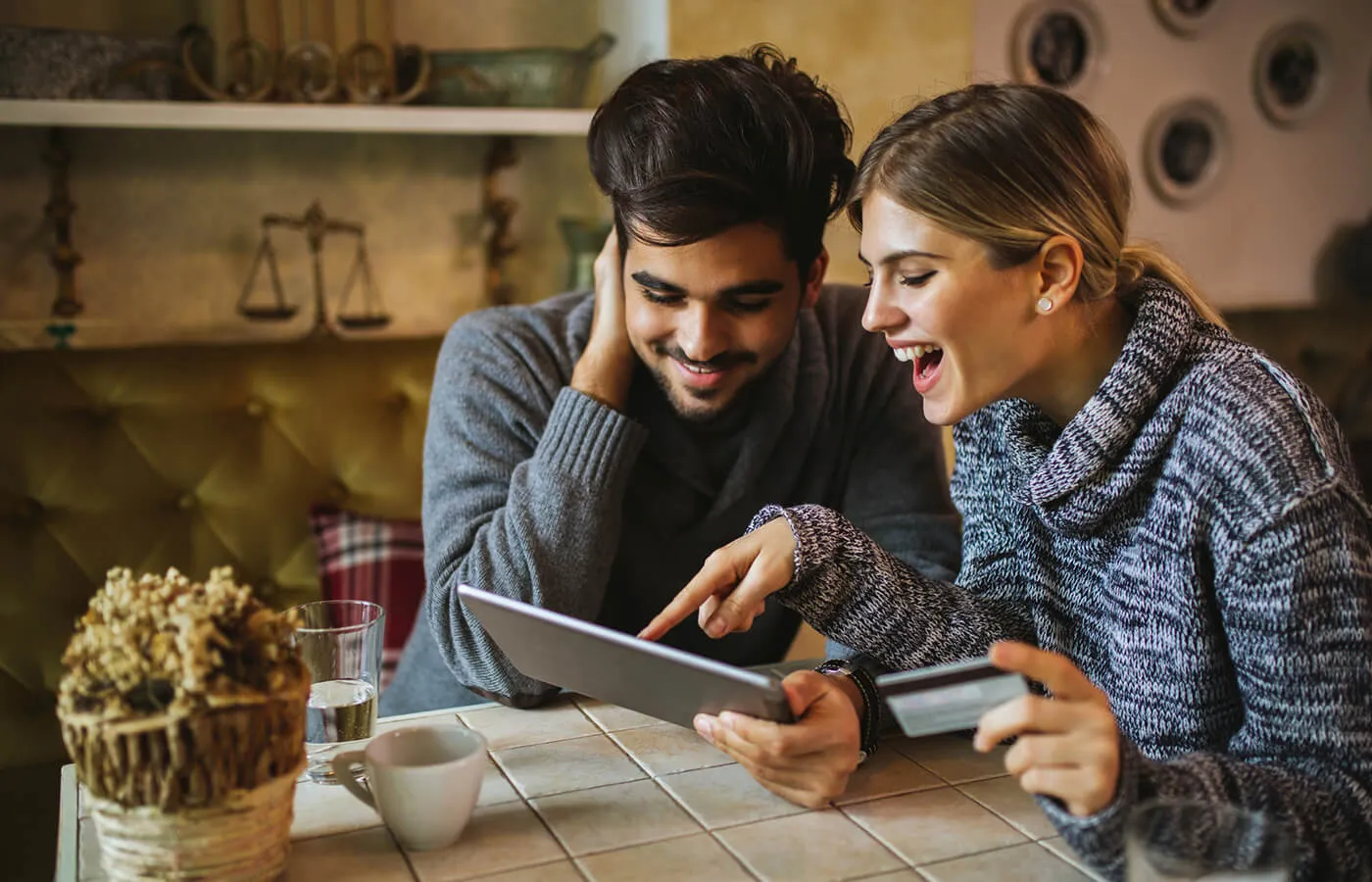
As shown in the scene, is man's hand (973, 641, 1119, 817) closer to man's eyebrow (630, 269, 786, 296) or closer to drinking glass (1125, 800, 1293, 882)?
drinking glass (1125, 800, 1293, 882)

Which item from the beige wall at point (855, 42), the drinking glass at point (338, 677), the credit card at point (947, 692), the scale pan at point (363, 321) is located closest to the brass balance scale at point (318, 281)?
the scale pan at point (363, 321)

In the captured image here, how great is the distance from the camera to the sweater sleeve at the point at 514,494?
1396mm

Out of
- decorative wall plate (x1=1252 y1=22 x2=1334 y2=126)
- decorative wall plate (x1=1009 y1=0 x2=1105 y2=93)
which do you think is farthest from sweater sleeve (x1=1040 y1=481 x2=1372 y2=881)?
decorative wall plate (x1=1252 y1=22 x2=1334 y2=126)

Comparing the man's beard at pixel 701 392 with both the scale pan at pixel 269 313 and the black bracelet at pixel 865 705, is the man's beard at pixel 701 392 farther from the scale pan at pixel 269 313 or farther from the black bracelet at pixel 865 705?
the scale pan at pixel 269 313

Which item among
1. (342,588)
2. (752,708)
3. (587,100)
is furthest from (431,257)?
(752,708)

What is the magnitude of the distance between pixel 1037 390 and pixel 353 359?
1.22m

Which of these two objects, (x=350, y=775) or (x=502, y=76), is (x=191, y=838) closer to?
(x=350, y=775)

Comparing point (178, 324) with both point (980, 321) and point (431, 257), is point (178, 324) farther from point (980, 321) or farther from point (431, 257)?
point (980, 321)

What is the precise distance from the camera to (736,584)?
1179 mm

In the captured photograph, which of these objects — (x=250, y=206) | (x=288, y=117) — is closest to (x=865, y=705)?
(x=288, y=117)

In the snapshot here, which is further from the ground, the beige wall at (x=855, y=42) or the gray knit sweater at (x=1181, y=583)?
Answer: the beige wall at (x=855, y=42)

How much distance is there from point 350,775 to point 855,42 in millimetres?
1780

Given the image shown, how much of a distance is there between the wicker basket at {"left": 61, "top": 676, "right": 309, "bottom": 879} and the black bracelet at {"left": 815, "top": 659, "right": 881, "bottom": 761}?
473 mm

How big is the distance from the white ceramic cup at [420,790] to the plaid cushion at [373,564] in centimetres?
103
